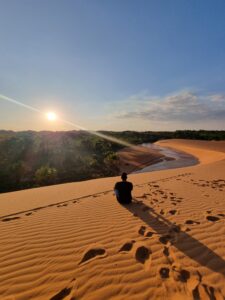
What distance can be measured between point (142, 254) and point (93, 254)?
825mm

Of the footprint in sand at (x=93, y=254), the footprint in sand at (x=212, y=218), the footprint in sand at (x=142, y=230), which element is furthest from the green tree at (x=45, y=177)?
the footprint in sand at (x=93, y=254)

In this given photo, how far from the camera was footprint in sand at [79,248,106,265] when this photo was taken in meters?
3.83

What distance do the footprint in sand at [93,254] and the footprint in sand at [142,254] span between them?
0.57m

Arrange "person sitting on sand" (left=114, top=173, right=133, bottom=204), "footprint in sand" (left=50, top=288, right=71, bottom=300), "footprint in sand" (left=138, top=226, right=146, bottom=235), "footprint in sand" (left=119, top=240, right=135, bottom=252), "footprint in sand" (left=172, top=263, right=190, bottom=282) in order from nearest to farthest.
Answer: "footprint in sand" (left=50, top=288, right=71, bottom=300), "footprint in sand" (left=172, top=263, right=190, bottom=282), "footprint in sand" (left=119, top=240, right=135, bottom=252), "footprint in sand" (left=138, top=226, right=146, bottom=235), "person sitting on sand" (left=114, top=173, right=133, bottom=204)

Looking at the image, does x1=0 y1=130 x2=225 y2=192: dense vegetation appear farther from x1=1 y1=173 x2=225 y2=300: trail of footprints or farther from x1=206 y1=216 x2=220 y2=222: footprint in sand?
x1=206 y1=216 x2=220 y2=222: footprint in sand

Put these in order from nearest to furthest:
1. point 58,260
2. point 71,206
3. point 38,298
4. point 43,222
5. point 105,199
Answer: point 38,298, point 58,260, point 43,222, point 71,206, point 105,199

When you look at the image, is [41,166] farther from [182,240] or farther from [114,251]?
[182,240]

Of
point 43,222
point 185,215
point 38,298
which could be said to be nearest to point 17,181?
point 43,222

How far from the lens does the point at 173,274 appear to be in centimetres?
339

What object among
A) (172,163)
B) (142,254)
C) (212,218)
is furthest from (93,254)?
(172,163)

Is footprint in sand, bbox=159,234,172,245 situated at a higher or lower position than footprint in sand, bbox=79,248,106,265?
higher

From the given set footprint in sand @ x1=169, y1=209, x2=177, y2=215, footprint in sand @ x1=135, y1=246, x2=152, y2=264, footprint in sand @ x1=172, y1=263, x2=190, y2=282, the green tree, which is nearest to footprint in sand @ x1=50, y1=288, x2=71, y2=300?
footprint in sand @ x1=135, y1=246, x2=152, y2=264

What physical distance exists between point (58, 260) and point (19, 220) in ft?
8.10

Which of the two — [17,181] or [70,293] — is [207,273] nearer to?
[70,293]
